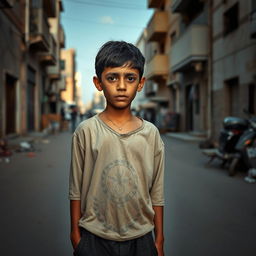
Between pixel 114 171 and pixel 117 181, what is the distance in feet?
0.16

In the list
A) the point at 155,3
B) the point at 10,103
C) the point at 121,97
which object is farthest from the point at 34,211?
the point at 155,3

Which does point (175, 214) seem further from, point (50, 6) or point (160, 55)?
point (50, 6)

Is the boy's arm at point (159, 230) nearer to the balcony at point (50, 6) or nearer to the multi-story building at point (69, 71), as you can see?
the balcony at point (50, 6)

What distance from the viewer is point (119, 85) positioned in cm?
143

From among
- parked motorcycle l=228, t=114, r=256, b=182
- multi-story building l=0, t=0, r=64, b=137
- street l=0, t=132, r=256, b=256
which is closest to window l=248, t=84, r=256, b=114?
parked motorcycle l=228, t=114, r=256, b=182

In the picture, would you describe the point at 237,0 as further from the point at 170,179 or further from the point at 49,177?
the point at 49,177

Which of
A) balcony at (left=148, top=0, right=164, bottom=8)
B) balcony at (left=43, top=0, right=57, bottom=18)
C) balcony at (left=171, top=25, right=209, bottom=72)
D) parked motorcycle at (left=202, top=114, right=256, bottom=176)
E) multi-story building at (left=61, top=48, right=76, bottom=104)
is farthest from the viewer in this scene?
multi-story building at (left=61, top=48, right=76, bottom=104)

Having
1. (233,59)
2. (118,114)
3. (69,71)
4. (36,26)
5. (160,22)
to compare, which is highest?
(69,71)

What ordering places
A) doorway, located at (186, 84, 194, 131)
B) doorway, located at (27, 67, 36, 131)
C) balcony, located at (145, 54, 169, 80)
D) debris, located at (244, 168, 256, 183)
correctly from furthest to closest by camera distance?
1. balcony, located at (145, 54, 169, 80)
2. doorway, located at (186, 84, 194, 131)
3. doorway, located at (27, 67, 36, 131)
4. debris, located at (244, 168, 256, 183)

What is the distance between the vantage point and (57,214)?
3607 millimetres

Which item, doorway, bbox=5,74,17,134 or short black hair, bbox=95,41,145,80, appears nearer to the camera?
short black hair, bbox=95,41,145,80

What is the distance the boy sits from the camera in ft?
4.62

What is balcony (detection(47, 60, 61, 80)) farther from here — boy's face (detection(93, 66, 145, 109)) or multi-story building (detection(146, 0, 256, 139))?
boy's face (detection(93, 66, 145, 109))

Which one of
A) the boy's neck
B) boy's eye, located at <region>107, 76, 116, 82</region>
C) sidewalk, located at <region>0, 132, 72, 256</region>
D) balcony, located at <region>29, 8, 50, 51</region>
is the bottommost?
sidewalk, located at <region>0, 132, 72, 256</region>
